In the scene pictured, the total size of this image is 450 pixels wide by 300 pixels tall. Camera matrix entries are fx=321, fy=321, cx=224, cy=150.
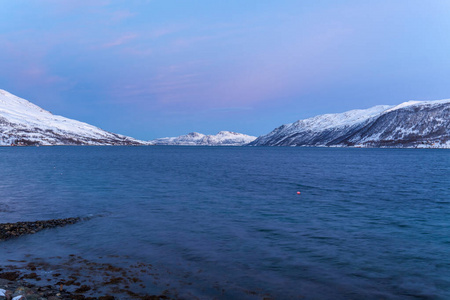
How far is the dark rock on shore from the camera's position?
24.7 metres

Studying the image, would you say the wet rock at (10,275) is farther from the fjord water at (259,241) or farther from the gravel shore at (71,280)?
the fjord water at (259,241)

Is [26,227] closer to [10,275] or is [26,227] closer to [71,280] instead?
[10,275]

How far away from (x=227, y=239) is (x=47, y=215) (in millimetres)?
19860

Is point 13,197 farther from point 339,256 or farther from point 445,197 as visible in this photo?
point 445,197

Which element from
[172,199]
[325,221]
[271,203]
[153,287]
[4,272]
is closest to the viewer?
[153,287]

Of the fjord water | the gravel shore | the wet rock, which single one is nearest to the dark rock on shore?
the fjord water

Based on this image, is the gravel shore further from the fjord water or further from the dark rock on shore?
the dark rock on shore

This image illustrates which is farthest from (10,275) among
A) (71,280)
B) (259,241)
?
(259,241)

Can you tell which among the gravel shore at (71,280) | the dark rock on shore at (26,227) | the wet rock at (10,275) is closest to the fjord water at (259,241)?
the gravel shore at (71,280)

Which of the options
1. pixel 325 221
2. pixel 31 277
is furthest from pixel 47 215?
pixel 325 221

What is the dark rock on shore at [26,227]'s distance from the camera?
24741mm

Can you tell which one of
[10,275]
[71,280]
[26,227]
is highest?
[26,227]

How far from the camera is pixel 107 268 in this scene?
62.0ft

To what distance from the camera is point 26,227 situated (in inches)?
1046
